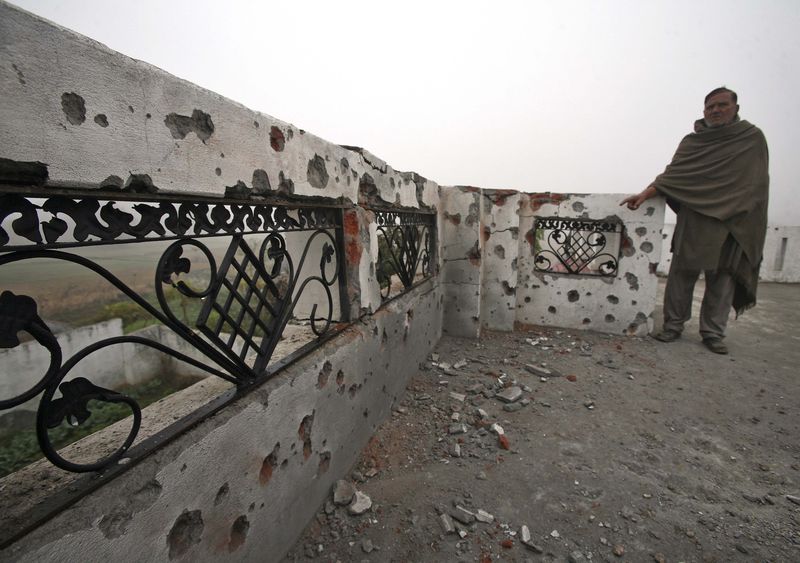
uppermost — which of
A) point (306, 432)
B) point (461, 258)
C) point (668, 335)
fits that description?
point (461, 258)

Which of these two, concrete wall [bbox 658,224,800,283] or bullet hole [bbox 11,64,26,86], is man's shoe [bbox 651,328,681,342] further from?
concrete wall [bbox 658,224,800,283]

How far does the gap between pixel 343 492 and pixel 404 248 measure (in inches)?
63.3

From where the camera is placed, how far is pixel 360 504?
5.22ft

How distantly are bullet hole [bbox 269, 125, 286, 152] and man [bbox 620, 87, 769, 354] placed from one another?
3.74 meters

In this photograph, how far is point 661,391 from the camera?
2713 millimetres

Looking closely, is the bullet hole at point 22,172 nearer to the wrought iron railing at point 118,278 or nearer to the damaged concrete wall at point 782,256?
the wrought iron railing at point 118,278

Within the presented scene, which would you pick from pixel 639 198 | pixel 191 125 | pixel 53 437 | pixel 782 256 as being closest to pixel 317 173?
pixel 191 125

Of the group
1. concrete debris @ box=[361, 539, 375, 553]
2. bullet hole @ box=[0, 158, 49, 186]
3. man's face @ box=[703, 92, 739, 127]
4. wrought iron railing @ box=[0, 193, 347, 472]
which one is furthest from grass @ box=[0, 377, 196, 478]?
man's face @ box=[703, 92, 739, 127]

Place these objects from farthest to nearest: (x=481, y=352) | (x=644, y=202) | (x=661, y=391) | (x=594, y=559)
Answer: (x=644, y=202), (x=481, y=352), (x=661, y=391), (x=594, y=559)

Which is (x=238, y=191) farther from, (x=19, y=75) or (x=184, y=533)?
(x=184, y=533)

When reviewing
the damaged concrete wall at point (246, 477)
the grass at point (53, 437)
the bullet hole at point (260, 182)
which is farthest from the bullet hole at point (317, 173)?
the grass at point (53, 437)

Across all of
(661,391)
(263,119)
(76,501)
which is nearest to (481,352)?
(661,391)

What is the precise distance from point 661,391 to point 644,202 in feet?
6.62

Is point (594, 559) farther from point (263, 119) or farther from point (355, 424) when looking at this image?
point (263, 119)
